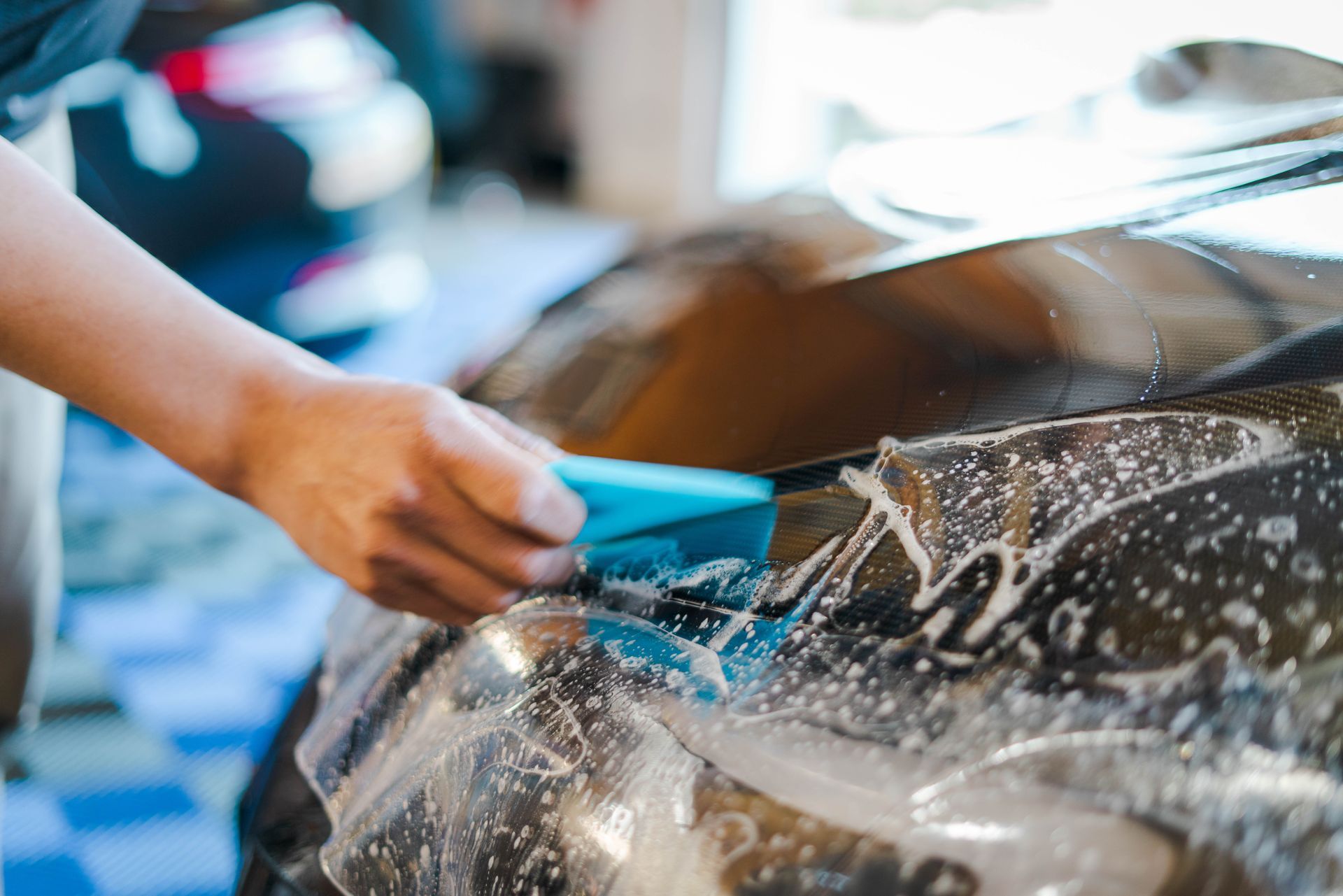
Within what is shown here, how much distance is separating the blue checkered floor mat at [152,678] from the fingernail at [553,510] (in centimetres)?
49

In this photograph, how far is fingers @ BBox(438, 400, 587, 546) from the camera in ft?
1.63

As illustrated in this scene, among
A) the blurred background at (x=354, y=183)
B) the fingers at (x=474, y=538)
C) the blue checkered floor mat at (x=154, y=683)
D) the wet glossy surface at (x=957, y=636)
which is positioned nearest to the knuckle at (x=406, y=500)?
the fingers at (x=474, y=538)

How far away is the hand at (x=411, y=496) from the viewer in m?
0.51

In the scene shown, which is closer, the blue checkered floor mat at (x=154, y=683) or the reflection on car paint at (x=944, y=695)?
the reflection on car paint at (x=944, y=695)

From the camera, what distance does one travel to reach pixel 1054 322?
1.92 feet

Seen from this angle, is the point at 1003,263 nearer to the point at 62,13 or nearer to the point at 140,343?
the point at 140,343

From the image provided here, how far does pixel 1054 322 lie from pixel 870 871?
0.36 meters

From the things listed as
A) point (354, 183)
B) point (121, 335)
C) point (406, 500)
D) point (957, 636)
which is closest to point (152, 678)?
point (121, 335)

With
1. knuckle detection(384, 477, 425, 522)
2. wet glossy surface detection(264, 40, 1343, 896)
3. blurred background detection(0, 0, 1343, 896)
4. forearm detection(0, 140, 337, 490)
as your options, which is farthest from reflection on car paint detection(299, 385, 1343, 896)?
blurred background detection(0, 0, 1343, 896)

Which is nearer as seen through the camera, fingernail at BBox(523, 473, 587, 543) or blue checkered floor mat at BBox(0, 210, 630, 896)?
fingernail at BBox(523, 473, 587, 543)

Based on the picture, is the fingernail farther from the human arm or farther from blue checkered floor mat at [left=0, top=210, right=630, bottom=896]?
blue checkered floor mat at [left=0, top=210, right=630, bottom=896]

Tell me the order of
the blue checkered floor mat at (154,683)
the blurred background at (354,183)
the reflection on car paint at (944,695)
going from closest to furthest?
the reflection on car paint at (944,695) < the blue checkered floor mat at (154,683) < the blurred background at (354,183)

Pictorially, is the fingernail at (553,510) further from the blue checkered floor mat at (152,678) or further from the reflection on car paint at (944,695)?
the blue checkered floor mat at (152,678)

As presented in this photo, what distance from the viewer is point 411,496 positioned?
51 centimetres
